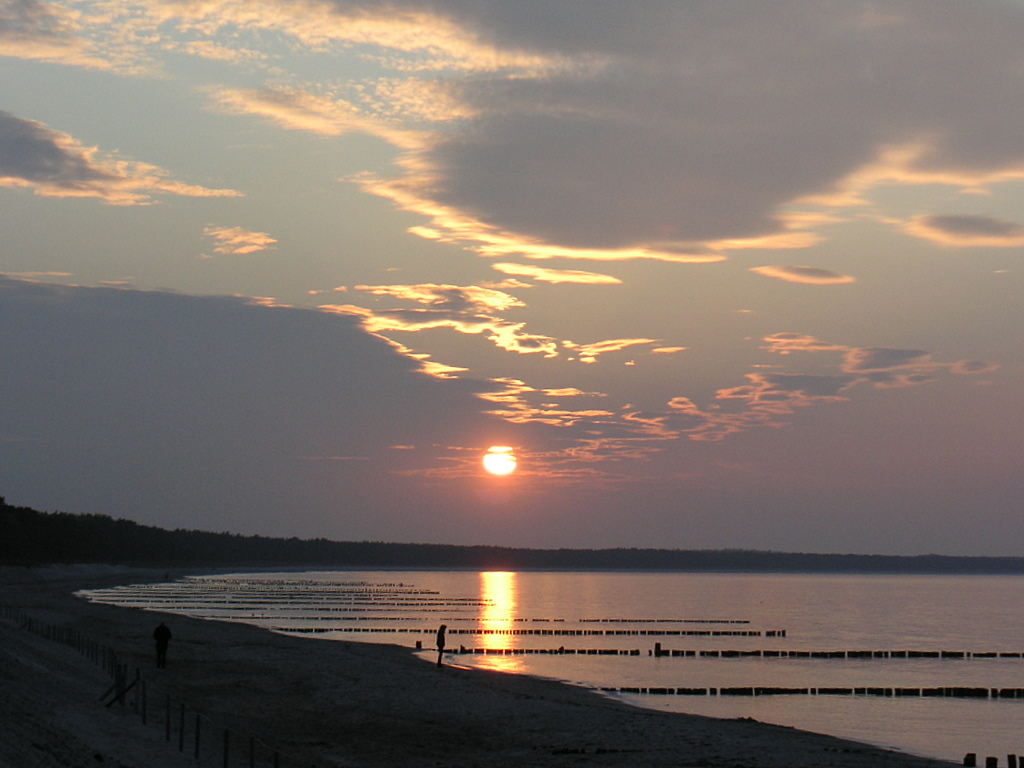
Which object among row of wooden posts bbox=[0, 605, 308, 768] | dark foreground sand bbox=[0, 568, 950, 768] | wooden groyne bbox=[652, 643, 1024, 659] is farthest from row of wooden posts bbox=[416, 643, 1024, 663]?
row of wooden posts bbox=[0, 605, 308, 768]

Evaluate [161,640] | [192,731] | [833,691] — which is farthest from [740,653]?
[192,731]

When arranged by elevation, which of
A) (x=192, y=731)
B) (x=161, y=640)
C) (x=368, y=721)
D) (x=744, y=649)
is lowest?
(x=744, y=649)

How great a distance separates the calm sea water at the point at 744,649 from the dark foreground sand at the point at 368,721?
777 cm

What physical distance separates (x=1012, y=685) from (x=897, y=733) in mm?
24004

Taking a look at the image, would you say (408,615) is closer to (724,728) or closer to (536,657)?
(536,657)

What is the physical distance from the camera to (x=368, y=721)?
1350 inches

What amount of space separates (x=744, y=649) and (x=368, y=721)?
175 feet

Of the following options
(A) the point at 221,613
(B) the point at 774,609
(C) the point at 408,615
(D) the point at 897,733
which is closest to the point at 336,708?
(D) the point at 897,733

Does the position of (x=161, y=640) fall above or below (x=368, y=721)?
above

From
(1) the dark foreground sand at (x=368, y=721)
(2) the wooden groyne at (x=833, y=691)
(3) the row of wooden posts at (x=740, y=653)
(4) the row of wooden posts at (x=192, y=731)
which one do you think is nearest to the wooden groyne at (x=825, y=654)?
(3) the row of wooden posts at (x=740, y=653)

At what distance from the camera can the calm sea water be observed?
4628cm

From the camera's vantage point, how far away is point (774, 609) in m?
150

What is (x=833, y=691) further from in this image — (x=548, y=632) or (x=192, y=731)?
(x=548, y=632)

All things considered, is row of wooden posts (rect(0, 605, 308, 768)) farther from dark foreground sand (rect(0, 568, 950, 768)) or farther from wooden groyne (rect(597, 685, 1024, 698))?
wooden groyne (rect(597, 685, 1024, 698))
